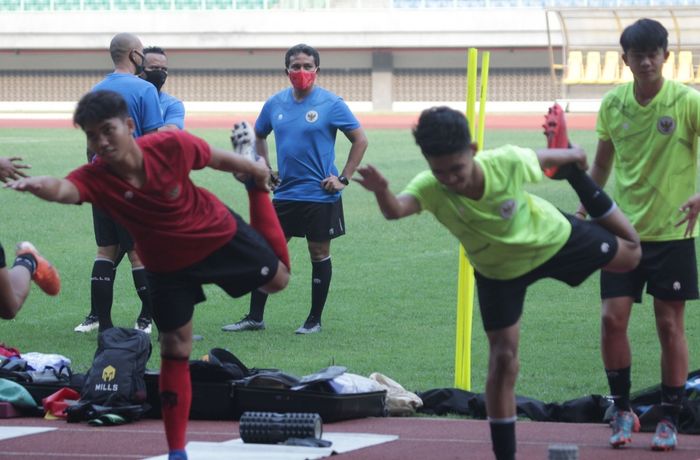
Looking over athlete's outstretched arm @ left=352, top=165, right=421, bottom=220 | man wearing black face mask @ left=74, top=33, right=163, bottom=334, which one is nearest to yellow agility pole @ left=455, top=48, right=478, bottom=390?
athlete's outstretched arm @ left=352, top=165, right=421, bottom=220

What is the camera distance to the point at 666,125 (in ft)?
19.4

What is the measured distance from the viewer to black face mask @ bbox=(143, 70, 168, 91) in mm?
9734

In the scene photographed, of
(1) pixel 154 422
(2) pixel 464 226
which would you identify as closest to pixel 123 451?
(1) pixel 154 422

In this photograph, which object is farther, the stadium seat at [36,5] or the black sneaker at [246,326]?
the stadium seat at [36,5]

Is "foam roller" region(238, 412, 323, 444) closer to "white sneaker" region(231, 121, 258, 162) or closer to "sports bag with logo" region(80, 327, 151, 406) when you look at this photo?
"sports bag with logo" region(80, 327, 151, 406)

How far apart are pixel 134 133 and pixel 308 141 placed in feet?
5.03

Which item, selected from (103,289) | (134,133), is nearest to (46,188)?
(134,133)

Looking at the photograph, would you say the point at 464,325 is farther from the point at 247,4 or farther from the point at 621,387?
the point at 247,4

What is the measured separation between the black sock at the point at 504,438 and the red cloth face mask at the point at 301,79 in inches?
196

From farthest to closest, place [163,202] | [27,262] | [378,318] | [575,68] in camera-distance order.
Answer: [575,68] → [378,318] → [27,262] → [163,202]

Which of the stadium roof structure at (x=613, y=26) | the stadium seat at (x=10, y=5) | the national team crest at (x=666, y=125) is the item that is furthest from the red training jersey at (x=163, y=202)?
the stadium seat at (x=10, y=5)

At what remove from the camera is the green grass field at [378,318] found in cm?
834

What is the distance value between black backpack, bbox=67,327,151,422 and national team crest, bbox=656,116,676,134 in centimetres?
314

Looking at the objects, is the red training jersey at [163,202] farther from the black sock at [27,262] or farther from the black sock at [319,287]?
the black sock at [319,287]
